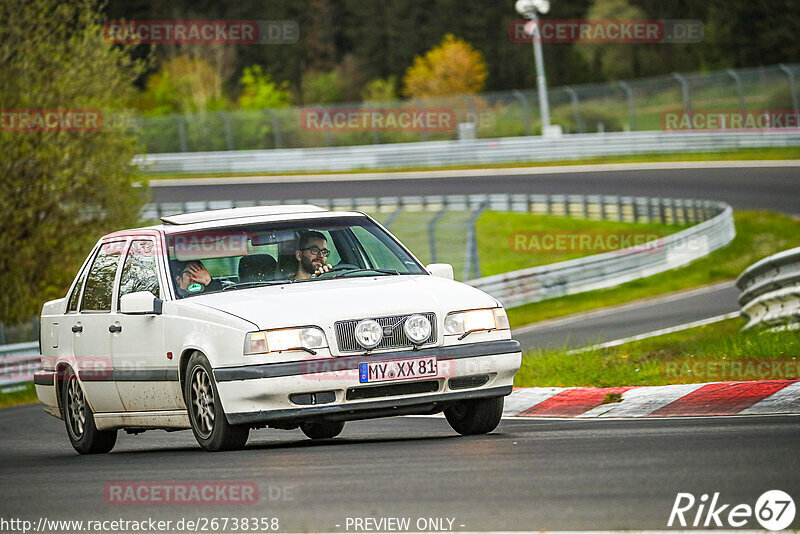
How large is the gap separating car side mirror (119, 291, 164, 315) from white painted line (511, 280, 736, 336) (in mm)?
15185

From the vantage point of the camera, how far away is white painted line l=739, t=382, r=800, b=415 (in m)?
8.28

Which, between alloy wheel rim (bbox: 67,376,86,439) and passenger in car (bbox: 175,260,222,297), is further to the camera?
alloy wheel rim (bbox: 67,376,86,439)

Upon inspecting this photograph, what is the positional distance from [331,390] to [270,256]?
1.48m

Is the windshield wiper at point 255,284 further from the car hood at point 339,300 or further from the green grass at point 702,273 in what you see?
the green grass at point 702,273

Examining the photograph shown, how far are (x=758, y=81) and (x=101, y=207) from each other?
2468 centimetres

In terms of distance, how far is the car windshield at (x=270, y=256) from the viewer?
9.00m

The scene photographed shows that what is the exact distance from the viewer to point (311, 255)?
919 cm

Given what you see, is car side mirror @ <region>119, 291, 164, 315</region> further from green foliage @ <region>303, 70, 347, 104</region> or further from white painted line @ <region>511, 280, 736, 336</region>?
green foliage @ <region>303, 70, 347, 104</region>

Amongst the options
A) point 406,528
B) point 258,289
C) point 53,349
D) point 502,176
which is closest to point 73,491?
point 258,289

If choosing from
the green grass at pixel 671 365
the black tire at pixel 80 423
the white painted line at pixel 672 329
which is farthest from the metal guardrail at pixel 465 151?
the black tire at pixel 80 423

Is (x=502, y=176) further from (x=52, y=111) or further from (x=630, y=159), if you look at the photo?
(x=52, y=111)

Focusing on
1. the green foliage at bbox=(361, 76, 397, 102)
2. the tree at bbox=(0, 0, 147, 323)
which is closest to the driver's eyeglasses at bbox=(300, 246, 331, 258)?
the tree at bbox=(0, 0, 147, 323)

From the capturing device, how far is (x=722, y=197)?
37.0 metres

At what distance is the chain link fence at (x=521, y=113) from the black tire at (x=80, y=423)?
34.6 m
